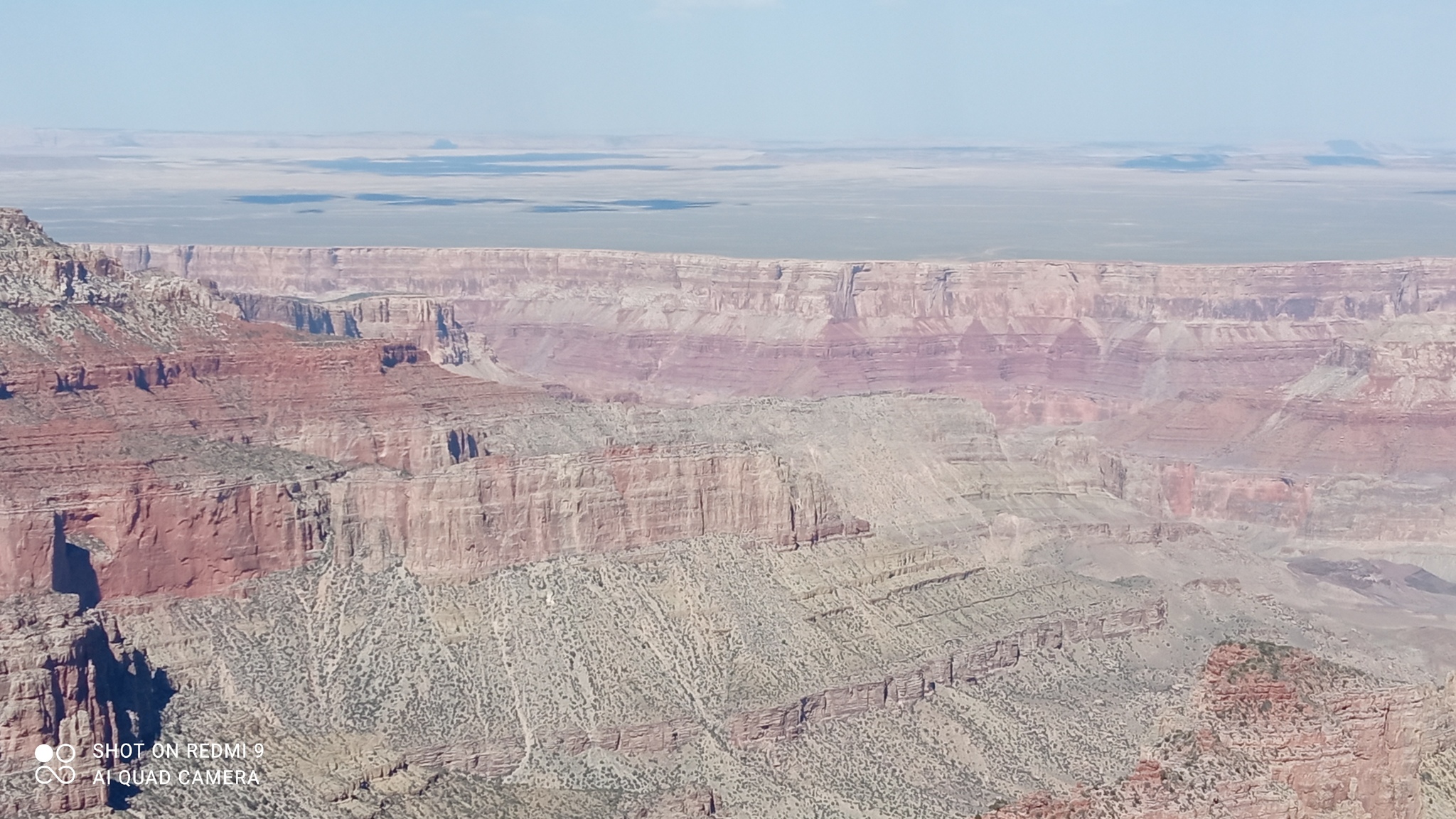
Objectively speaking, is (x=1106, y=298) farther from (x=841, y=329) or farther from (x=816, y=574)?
(x=816, y=574)

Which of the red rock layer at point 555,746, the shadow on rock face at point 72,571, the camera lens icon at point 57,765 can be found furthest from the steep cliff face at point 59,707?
the red rock layer at point 555,746

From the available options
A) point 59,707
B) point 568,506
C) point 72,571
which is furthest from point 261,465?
point 59,707

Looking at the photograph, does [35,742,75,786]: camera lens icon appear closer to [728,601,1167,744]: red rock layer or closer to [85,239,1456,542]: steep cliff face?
[728,601,1167,744]: red rock layer

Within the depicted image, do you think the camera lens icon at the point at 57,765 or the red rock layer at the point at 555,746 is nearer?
the camera lens icon at the point at 57,765

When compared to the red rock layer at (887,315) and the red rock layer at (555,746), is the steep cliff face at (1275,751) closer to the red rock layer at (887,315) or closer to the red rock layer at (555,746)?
the red rock layer at (555,746)

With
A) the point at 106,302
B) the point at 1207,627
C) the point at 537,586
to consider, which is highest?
the point at 106,302

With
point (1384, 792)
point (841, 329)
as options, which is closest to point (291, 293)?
point (841, 329)
